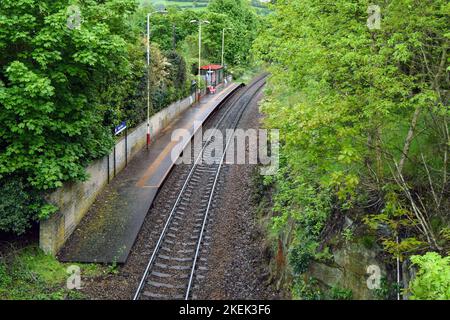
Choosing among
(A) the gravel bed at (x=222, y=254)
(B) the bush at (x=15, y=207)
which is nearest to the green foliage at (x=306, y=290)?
(A) the gravel bed at (x=222, y=254)

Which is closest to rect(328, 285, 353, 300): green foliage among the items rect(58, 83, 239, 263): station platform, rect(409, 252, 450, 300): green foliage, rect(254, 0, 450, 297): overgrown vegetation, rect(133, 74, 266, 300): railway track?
rect(254, 0, 450, 297): overgrown vegetation

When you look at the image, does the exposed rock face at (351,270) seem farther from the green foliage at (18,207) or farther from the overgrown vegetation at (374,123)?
the green foliage at (18,207)

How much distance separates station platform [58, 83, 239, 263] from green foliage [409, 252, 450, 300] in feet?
33.7

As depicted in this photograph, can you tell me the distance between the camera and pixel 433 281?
693 cm

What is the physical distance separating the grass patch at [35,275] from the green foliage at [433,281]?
9.47m

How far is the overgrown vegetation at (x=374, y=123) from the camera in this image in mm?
9602

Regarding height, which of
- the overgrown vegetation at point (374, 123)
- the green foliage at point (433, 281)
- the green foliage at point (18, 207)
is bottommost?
the green foliage at point (18, 207)

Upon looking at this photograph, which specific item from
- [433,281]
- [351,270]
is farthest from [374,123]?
[433,281]

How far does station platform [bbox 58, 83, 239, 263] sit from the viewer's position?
16.2m

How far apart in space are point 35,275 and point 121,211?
5121 millimetres

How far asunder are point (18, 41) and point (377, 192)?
1104 centimetres

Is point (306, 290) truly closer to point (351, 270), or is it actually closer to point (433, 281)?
point (351, 270)

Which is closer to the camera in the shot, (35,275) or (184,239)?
(35,275)
